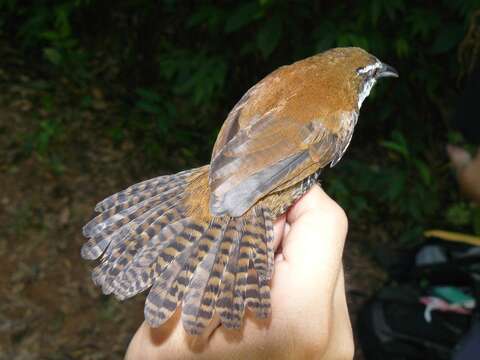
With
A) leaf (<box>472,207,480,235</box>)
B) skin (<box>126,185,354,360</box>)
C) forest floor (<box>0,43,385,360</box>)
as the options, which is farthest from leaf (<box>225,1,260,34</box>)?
leaf (<box>472,207,480,235</box>)

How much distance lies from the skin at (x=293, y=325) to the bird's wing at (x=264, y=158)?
0.89 feet

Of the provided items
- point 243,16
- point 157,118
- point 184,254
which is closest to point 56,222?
point 157,118

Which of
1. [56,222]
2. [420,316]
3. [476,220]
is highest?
[56,222]

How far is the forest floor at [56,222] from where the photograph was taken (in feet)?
14.9

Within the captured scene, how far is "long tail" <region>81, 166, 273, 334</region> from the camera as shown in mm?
2105

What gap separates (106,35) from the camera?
6.41 metres

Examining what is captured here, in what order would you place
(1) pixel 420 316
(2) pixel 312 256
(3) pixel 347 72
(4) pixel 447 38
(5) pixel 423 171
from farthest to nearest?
1. (5) pixel 423 171
2. (4) pixel 447 38
3. (1) pixel 420 316
4. (3) pixel 347 72
5. (2) pixel 312 256

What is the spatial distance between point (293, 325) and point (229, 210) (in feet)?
1.92

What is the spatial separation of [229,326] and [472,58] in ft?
11.7

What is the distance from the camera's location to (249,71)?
18.2ft

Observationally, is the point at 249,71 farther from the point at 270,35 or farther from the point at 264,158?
the point at 264,158

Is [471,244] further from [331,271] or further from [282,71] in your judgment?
[331,271]

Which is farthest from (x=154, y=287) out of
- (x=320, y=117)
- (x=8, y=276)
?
(x=8, y=276)

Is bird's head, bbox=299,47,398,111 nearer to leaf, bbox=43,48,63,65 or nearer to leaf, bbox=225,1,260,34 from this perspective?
leaf, bbox=225,1,260,34
